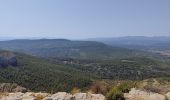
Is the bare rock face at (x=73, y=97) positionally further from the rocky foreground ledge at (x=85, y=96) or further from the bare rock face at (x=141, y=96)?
the bare rock face at (x=141, y=96)

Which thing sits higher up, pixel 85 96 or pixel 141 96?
pixel 141 96

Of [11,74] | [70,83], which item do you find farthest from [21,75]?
[70,83]

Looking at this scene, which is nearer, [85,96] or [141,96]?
[141,96]

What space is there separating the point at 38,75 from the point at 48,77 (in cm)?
962

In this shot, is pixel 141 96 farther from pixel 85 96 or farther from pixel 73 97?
pixel 73 97

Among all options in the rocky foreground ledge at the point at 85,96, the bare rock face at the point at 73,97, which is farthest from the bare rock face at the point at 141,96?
the bare rock face at the point at 73,97

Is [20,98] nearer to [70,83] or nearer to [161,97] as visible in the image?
[161,97]

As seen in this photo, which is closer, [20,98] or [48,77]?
[20,98]

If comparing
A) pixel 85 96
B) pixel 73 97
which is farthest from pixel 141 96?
pixel 73 97

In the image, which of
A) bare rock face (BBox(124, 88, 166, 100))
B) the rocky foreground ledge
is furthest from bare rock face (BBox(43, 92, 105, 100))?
bare rock face (BBox(124, 88, 166, 100))

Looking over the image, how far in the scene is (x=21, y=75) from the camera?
19075 cm

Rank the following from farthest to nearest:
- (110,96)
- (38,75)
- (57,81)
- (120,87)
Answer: (38,75), (57,81), (120,87), (110,96)

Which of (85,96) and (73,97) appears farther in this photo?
(85,96)

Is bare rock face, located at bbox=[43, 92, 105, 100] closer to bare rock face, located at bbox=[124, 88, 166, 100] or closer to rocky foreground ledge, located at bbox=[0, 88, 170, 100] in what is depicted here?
rocky foreground ledge, located at bbox=[0, 88, 170, 100]
